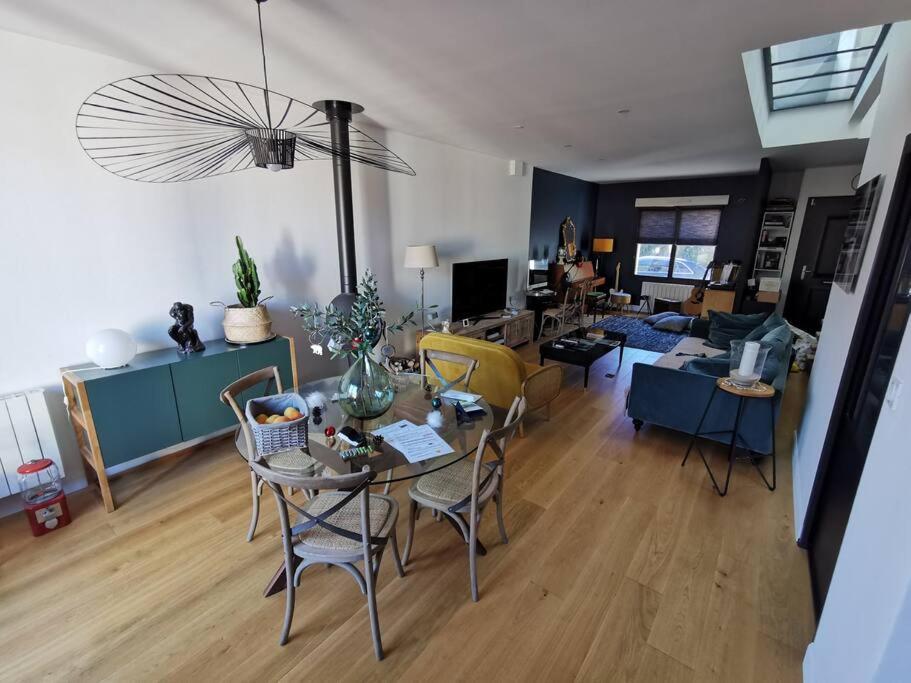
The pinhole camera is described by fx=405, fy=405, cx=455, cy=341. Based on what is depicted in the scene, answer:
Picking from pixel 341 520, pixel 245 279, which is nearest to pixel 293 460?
pixel 341 520

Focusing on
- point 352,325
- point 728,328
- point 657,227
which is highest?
point 657,227

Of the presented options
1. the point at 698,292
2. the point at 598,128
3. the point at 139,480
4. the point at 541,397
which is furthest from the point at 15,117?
the point at 698,292

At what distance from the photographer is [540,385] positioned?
10.8 feet

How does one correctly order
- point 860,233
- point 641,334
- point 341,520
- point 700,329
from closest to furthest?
point 341,520 → point 860,233 → point 700,329 → point 641,334

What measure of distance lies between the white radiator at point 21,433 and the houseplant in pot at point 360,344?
1681 millimetres

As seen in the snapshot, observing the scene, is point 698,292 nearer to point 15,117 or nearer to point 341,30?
point 341,30

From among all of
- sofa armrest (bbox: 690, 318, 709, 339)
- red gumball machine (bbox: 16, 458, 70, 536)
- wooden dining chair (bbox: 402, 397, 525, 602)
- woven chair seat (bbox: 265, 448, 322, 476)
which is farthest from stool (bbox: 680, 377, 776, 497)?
red gumball machine (bbox: 16, 458, 70, 536)

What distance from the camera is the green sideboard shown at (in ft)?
7.62

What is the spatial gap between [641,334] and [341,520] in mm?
6038

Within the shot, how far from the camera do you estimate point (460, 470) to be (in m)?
2.09

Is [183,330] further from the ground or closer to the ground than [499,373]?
further from the ground

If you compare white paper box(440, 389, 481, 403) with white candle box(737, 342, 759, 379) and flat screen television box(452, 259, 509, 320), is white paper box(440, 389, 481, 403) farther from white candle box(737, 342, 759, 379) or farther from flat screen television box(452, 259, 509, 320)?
flat screen television box(452, 259, 509, 320)

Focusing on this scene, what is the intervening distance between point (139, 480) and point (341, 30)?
3.01 m

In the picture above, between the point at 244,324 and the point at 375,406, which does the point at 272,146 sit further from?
the point at 244,324
